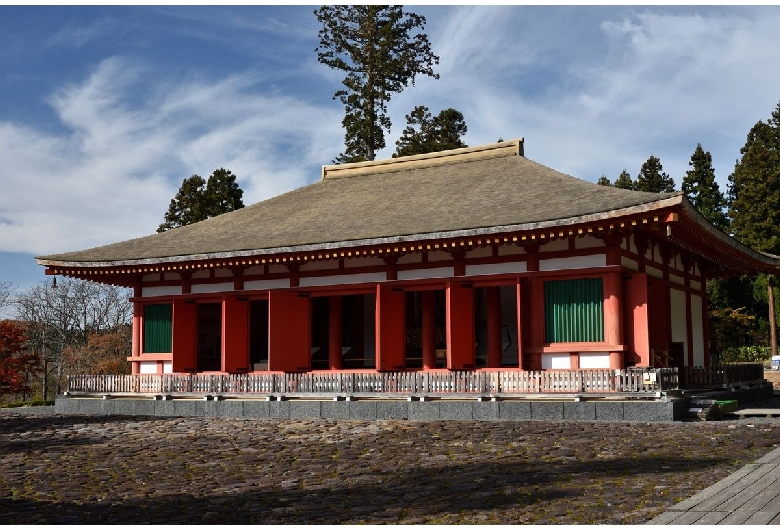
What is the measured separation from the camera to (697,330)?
84.5ft

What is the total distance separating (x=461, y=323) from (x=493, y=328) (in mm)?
1296

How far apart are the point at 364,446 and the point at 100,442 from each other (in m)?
5.78

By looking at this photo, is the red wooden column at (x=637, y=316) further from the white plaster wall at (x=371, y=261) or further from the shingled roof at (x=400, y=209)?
the white plaster wall at (x=371, y=261)

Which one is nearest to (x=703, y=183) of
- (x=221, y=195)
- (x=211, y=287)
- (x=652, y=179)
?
(x=652, y=179)

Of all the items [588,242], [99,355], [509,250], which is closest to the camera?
[588,242]

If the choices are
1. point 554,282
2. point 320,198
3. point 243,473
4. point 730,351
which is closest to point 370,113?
point 320,198

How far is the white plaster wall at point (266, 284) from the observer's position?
893 inches

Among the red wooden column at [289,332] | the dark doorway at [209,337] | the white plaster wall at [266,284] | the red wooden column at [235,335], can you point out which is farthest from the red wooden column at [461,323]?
the dark doorway at [209,337]

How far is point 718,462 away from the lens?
1106 centimetres

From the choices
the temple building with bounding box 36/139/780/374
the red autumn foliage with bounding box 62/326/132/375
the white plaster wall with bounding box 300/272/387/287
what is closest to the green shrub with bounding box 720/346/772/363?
the temple building with bounding box 36/139/780/374

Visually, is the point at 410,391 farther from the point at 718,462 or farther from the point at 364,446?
the point at 718,462

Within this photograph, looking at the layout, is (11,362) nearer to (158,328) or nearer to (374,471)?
(158,328)

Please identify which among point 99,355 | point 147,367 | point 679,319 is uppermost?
point 679,319

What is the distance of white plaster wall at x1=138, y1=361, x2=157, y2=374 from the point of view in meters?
24.5
